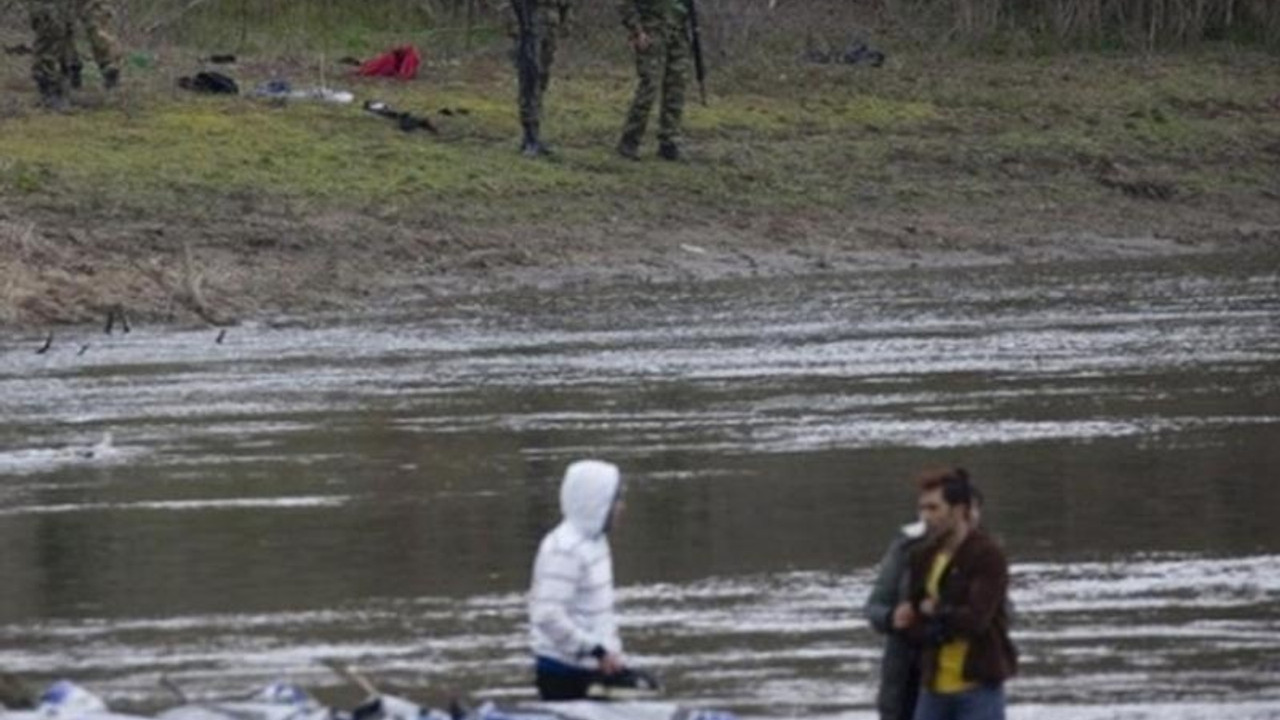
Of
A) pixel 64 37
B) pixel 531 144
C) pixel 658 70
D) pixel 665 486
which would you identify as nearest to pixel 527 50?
pixel 531 144

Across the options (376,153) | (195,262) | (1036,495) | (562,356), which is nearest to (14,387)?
(562,356)

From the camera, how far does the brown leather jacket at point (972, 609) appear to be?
11531 millimetres

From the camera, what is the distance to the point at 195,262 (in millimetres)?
29406

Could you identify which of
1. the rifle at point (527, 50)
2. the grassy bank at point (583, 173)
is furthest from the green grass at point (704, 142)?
the rifle at point (527, 50)

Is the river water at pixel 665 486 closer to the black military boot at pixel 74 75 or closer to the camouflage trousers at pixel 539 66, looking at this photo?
the camouflage trousers at pixel 539 66

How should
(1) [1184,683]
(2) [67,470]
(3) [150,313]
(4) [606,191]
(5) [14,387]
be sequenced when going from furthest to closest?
(4) [606,191] → (3) [150,313] → (5) [14,387] → (2) [67,470] → (1) [1184,683]

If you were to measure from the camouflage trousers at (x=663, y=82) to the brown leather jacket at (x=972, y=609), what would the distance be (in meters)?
23.8

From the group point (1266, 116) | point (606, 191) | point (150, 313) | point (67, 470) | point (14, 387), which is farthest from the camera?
point (1266, 116)

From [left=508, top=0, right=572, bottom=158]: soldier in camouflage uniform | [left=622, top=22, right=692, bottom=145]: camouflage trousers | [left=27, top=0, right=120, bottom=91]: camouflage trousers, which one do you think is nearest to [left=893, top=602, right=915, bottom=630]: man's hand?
[left=27, top=0, right=120, bottom=91]: camouflage trousers

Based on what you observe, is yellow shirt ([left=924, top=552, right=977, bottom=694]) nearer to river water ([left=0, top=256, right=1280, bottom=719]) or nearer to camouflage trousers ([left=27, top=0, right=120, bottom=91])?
river water ([left=0, top=256, right=1280, bottom=719])

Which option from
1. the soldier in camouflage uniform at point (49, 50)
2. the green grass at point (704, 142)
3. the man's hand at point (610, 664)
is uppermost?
the man's hand at point (610, 664)

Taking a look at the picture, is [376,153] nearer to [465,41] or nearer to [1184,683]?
[465,41]

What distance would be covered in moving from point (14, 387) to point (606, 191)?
35.4 ft

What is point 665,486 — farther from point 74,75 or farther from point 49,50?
point 74,75
